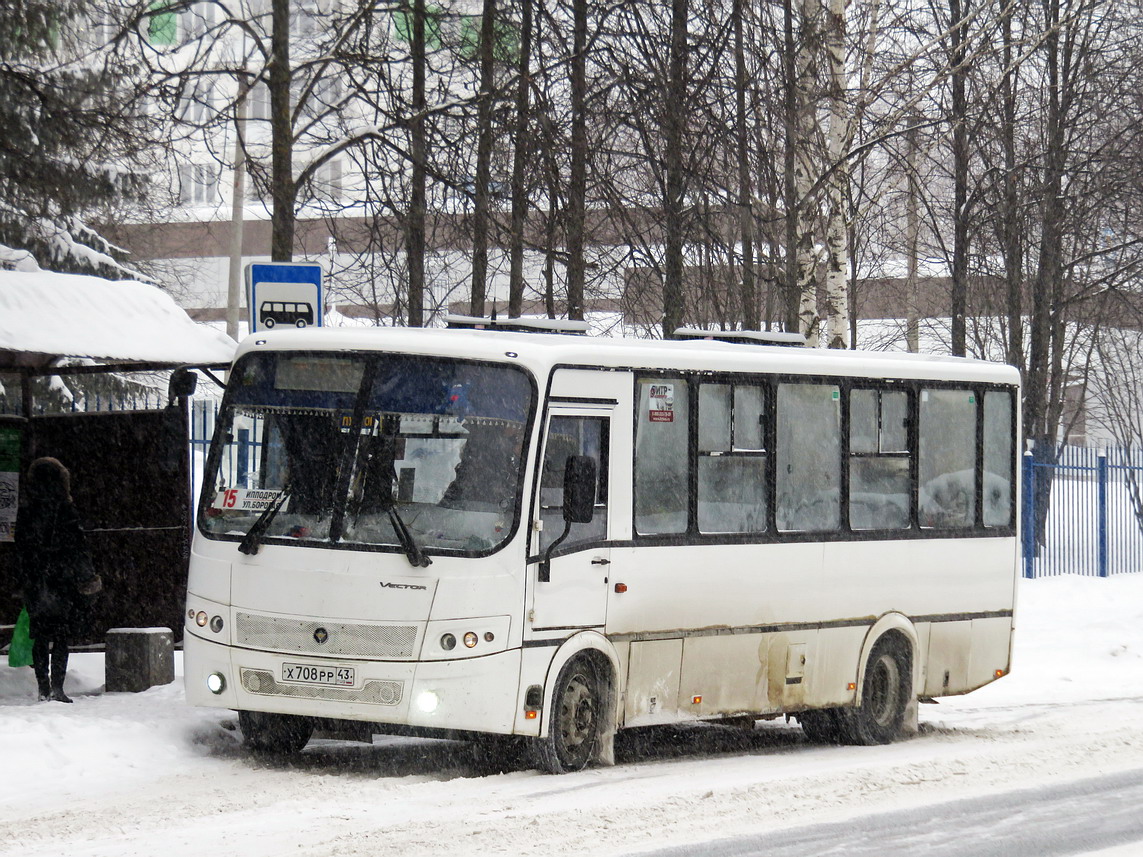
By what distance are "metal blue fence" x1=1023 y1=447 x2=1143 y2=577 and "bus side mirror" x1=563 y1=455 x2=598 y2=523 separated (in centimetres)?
1563

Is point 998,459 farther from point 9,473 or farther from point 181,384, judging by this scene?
point 9,473

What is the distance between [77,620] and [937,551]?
245 inches

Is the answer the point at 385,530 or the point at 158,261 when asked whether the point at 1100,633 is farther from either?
the point at 158,261

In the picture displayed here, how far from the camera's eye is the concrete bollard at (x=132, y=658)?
12898 mm

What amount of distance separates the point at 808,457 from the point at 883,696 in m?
2.04

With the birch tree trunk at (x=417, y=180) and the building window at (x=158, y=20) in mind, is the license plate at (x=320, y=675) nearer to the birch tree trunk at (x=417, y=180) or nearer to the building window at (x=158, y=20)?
the birch tree trunk at (x=417, y=180)

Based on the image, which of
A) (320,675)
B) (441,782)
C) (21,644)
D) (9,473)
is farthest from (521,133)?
(441,782)

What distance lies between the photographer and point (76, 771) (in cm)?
972

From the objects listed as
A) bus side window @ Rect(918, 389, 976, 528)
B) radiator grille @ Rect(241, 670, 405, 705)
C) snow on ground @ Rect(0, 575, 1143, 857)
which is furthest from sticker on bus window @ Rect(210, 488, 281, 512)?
bus side window @ Rect(918, 389, 976, 528)

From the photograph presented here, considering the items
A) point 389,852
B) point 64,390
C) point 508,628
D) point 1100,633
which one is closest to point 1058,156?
point 1100,633

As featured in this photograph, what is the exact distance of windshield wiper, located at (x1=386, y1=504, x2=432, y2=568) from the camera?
995cm

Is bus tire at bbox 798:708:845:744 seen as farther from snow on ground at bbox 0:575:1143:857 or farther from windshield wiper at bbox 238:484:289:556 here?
windshield wiper at bbox 238:484:289:556

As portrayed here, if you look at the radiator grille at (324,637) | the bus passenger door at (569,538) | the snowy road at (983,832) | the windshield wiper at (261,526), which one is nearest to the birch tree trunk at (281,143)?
the windshield wiper at (261,526)

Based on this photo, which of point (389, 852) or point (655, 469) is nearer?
point (389, 852)
